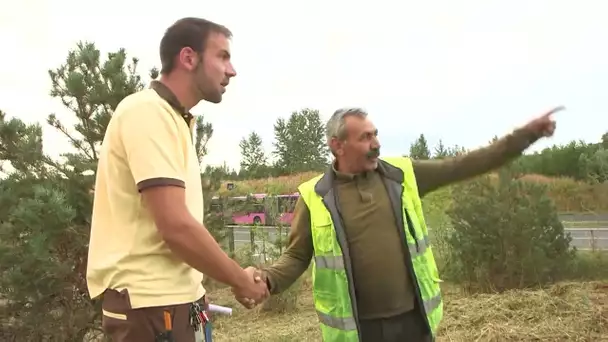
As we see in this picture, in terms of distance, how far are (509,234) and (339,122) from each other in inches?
192

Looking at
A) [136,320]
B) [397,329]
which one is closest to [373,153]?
[397,329]

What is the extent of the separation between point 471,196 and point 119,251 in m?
6.56

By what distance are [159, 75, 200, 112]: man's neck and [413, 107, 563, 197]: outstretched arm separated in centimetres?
162

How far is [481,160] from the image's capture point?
3.34 metres

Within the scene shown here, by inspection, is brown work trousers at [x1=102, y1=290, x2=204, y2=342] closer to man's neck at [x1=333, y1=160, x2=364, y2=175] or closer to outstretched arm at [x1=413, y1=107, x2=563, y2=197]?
man's neck at [x1=333, y1=160, x2=364, y2=175]

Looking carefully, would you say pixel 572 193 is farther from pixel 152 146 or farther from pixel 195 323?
pixel 152 146

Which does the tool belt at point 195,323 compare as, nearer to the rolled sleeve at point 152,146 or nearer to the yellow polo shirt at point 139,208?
A: the yellow polo shirt at point 139,208

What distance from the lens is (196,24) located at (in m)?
2.17

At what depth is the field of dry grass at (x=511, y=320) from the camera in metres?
6.12

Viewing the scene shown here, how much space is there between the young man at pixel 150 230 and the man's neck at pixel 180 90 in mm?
31

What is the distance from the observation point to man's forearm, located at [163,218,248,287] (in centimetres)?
185

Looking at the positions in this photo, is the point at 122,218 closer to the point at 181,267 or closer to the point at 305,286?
the point at 181,267

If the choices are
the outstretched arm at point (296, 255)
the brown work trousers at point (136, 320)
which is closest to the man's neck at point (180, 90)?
the brown work trousers at point (136, 320)

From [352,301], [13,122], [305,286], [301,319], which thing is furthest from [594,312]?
[13,122]
